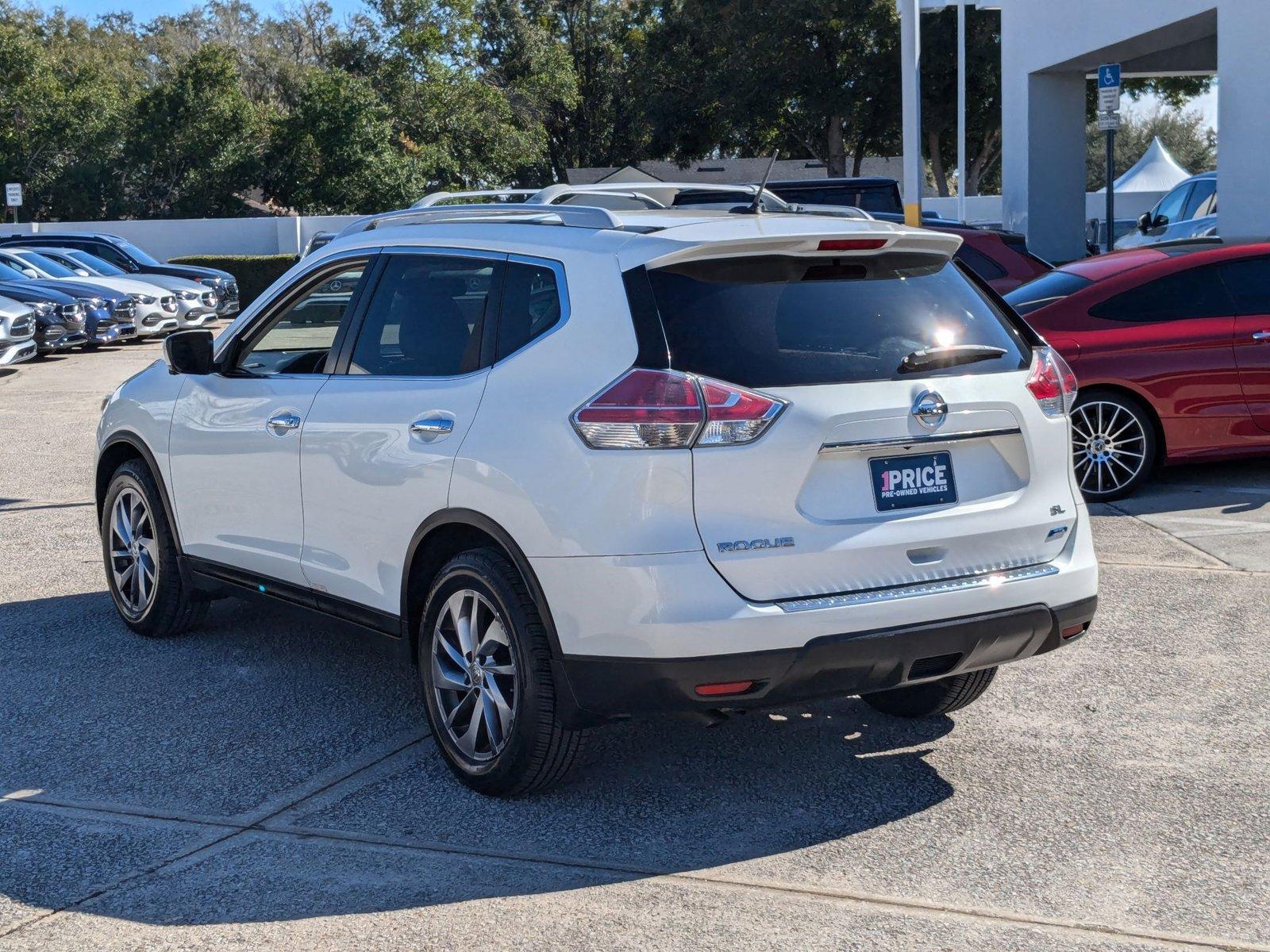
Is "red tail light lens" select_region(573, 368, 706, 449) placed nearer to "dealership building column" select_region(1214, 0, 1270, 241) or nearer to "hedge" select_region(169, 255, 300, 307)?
"dealership building column" select_region(1214, 0, 1270, 241)

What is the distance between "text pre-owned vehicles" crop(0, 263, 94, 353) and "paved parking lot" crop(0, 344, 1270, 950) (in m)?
16.9

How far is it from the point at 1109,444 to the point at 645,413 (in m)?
6.26

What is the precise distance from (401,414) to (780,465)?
1.41 m

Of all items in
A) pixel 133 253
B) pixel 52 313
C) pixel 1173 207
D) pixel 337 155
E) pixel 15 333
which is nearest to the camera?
pixel 15 333

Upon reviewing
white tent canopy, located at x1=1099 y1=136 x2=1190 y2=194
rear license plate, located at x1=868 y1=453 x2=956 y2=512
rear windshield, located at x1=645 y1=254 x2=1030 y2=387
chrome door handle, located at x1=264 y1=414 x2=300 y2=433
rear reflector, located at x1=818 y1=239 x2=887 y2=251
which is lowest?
rear license plate, located at x1=868 y1=453 x2=956 y2=512

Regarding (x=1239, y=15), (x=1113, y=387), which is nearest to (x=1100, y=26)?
(x=1239, y=15)

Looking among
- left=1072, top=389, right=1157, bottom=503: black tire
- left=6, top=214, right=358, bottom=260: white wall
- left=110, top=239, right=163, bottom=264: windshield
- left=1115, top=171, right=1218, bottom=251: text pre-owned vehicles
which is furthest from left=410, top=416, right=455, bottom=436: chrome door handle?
left=6, top=214, right=358, bottom=260: white wall

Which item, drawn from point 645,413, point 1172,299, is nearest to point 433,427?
point 645,413

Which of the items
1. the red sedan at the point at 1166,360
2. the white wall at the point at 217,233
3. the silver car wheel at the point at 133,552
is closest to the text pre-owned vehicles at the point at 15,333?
the silver car wheel at the point at 133,552

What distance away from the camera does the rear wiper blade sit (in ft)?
15.0

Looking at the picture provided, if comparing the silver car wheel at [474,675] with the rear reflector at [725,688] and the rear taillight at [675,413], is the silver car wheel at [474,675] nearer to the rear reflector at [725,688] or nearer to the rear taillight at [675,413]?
the rear reflector at [725,688]

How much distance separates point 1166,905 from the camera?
4.00 m

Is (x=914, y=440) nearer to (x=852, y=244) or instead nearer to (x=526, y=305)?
(x=852, y=244)

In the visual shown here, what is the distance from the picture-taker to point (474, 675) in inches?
192
